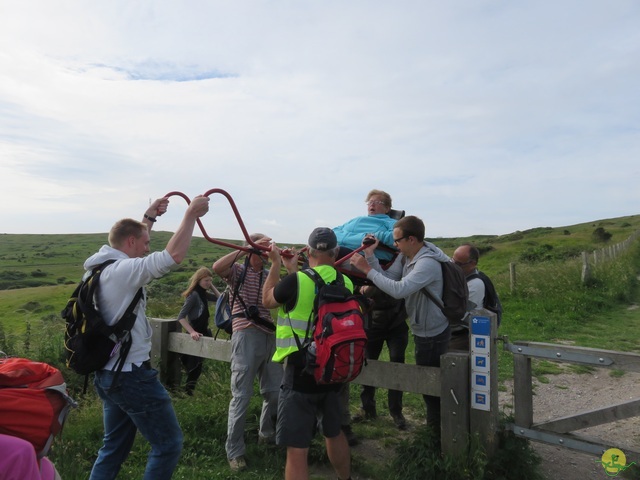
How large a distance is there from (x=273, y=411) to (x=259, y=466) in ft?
1.76

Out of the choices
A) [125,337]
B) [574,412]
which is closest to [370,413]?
[574,412]

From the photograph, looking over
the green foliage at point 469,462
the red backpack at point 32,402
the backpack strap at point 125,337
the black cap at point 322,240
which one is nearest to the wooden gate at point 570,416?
the green foliage at point 469,462

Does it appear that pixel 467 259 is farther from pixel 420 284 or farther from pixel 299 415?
pixel 299 415

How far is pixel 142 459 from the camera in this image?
4461 mm

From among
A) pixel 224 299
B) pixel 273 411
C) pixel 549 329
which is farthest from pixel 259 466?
pixel 549 329

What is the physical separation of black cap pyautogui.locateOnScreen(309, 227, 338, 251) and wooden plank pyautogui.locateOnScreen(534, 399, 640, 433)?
89.0 inches

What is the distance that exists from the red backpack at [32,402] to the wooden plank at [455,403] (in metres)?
2.82

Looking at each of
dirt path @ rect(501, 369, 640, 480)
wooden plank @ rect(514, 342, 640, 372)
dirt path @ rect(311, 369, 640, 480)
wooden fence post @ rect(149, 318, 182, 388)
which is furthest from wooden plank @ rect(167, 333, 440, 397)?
wooden fence post @ rect(149, 318, 182, 388)

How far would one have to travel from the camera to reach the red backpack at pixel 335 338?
125 inches

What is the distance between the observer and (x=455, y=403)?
385cm

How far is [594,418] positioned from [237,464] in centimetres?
300

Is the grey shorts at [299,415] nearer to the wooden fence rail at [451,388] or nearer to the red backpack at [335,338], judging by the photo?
the red backpack at [335,338]

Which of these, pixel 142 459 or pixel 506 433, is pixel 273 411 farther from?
pixel 506 433

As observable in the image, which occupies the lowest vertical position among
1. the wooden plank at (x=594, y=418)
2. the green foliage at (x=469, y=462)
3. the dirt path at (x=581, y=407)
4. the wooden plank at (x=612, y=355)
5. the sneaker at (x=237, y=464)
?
the dirt path at (x=581, y=407)
